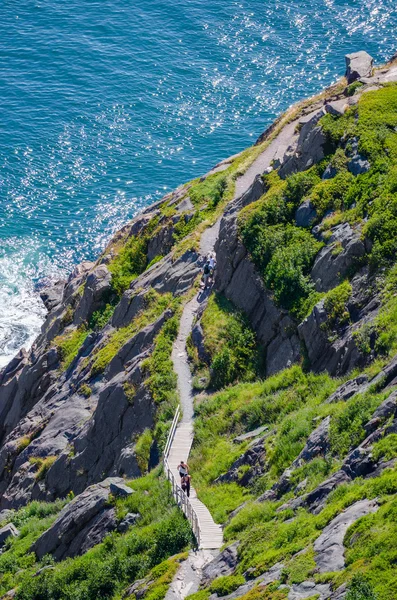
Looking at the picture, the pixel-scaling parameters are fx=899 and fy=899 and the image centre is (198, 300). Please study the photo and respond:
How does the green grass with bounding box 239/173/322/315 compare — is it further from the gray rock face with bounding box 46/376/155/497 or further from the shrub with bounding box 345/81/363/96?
the shrub with bounding box 345/81/363/96

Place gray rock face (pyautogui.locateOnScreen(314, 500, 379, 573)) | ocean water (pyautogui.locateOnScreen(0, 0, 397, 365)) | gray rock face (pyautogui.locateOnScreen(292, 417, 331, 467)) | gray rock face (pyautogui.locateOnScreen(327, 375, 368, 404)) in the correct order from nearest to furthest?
gray rock face (pyautogui.locateOnScreen(314, 500, 379, 573)) < gray rock face (pyautogui.locateOnScreen(292, 417, 331, 467)) < gray rock face (pyautogui.locateOnScreen(327, 375, 368, 404)) < ocean water (pyautogui.locateOnScreen(0, 0, 397, 365))

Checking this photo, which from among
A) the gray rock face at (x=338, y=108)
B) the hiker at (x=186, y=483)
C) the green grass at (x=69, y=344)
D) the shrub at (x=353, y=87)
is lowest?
the green grass at (x=69, y=344)

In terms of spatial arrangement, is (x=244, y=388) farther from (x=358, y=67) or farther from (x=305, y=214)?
(x=358, y=67)

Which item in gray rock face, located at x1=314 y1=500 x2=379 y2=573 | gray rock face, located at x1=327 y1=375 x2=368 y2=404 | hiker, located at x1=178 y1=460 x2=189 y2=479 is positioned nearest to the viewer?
gray rock face, located at x1=314 y1=500 x2=379 y2=573

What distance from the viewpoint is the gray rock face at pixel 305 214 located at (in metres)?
49.1

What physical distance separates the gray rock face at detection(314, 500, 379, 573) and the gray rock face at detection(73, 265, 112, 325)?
1489 inches

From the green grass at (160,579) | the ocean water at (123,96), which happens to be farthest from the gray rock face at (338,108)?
the ocean water at (123,96)

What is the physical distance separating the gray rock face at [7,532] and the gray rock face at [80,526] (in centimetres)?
366

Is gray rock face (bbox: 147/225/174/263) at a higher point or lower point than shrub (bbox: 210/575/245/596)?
lower

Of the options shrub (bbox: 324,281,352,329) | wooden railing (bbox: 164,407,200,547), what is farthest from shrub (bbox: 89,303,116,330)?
shrub (bbox: 324,281,352,329)

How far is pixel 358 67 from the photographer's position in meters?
63.3

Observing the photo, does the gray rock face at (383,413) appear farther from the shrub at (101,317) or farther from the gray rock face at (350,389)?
the shrub at (101,317)

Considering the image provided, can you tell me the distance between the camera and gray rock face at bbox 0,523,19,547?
47094mm

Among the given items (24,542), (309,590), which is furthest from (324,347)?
(24,542)
